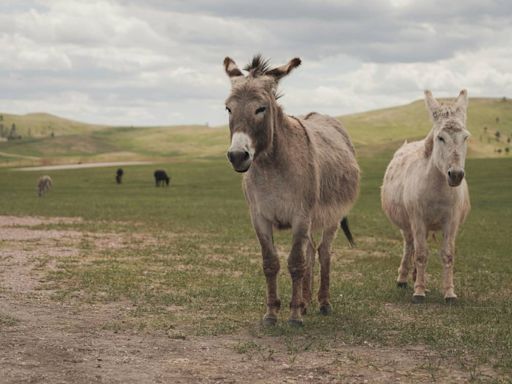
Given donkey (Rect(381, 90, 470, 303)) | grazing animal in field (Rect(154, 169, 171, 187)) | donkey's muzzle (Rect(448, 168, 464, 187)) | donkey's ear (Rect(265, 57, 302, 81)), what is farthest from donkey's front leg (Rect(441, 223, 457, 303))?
grazing animal in field (Rect(154, 169, 171, 187))

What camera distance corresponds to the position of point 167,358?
742 cm

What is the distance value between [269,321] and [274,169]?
7.08 ft

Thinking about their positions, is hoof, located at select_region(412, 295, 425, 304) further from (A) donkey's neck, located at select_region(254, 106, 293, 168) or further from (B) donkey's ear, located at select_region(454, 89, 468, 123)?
(A) donkey's neck, located at select_region(254, 106, 293, 168)

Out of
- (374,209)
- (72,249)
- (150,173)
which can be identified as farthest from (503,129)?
(72,249)

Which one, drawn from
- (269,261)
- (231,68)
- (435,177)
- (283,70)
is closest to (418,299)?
(435,177)

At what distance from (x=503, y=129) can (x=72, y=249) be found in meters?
198

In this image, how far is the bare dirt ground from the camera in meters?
6.71

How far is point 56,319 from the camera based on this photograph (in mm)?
9359

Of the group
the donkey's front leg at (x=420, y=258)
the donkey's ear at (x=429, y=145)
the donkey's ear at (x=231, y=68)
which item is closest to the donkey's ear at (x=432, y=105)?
the donkey's ear at (x=429, y=145)

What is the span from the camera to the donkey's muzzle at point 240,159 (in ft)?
25.7

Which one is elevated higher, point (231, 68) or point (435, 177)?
point (231, 68)

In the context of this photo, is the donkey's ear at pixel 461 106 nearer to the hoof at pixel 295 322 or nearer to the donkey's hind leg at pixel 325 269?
the donkey's hind leg at pixel 325 269

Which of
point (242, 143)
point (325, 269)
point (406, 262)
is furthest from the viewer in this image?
point (406, 262)

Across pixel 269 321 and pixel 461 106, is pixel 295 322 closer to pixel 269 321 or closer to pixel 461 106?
pixel 269 321
